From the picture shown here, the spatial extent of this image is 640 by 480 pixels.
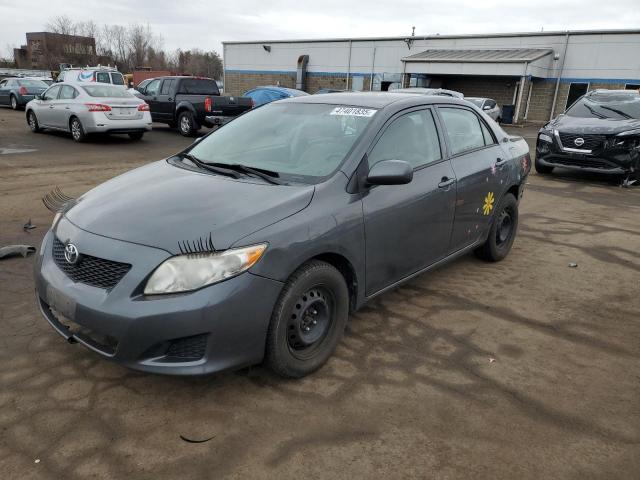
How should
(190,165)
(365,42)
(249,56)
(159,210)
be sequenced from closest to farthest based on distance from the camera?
(159,210) < (190,165) < (365,42) < (249,56)

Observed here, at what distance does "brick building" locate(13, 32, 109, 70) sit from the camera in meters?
70.9

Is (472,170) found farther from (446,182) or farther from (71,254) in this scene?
(71,254)

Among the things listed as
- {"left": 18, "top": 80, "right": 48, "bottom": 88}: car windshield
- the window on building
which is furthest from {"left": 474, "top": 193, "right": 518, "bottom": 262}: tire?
the window on building

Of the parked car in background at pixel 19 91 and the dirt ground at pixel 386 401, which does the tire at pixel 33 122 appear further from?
the dirt ground at pixel 386 401

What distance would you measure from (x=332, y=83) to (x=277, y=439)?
36.6 meters

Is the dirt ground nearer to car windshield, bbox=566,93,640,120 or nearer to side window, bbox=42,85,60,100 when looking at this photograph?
car windshield, bbox=566,93,640,120

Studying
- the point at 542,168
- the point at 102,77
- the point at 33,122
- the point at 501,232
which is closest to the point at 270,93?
the point at 33,122

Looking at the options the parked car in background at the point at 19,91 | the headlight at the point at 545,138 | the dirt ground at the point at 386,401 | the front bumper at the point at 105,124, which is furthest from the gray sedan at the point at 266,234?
the parked car in background at the point at 19,91

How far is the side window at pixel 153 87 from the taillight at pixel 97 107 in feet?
13.5

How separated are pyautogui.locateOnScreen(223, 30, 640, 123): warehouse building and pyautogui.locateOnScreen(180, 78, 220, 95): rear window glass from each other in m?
17.7

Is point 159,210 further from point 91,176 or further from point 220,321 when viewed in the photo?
point 91,176

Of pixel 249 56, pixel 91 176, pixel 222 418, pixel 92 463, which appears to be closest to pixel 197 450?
pixel 222 418

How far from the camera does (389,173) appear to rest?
3.04 meters

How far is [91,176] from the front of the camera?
852 centimetres
